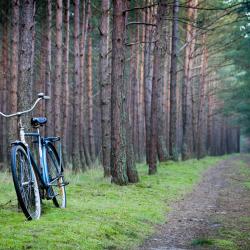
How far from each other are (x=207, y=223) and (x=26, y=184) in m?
3.53

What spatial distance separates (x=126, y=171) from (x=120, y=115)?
1728 millimetres

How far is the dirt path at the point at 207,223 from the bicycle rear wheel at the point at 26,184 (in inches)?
65.4

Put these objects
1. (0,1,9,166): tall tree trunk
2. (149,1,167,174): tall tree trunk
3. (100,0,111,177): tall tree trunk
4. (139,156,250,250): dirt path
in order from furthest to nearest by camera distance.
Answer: (0,1,9,166): tall tree trunk → (149,1,167,174): tall tree trunk → (100,0,111,177): tall tree trunk → (139,156,250,250): dirt path

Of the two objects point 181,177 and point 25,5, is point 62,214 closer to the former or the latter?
point 25,5

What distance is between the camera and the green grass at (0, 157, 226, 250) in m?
6.14

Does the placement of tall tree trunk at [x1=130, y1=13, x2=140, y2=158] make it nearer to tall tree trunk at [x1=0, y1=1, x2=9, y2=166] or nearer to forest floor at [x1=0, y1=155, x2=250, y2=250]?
tall tree trunk at [x1=0, y1=1, x2=9, y2=166]

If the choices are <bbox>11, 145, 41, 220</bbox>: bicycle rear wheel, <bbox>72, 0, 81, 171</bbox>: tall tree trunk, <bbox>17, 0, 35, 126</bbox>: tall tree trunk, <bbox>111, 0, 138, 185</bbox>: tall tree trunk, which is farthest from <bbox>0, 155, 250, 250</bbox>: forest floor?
<bbox>72, 0, 81, 171</bbox>: tall tree trunk

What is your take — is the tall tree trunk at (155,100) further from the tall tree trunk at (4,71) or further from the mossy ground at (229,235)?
the tall tree trunk at (4,71)

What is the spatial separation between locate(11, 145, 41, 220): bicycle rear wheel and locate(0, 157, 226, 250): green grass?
0.57 ft

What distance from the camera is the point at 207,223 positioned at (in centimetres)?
884

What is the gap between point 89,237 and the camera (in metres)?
6.56

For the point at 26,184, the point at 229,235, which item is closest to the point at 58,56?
the point at 26,184

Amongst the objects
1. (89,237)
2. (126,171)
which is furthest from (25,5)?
(126,171)

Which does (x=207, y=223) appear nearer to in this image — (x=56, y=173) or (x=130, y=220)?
(x=130, y=220)
